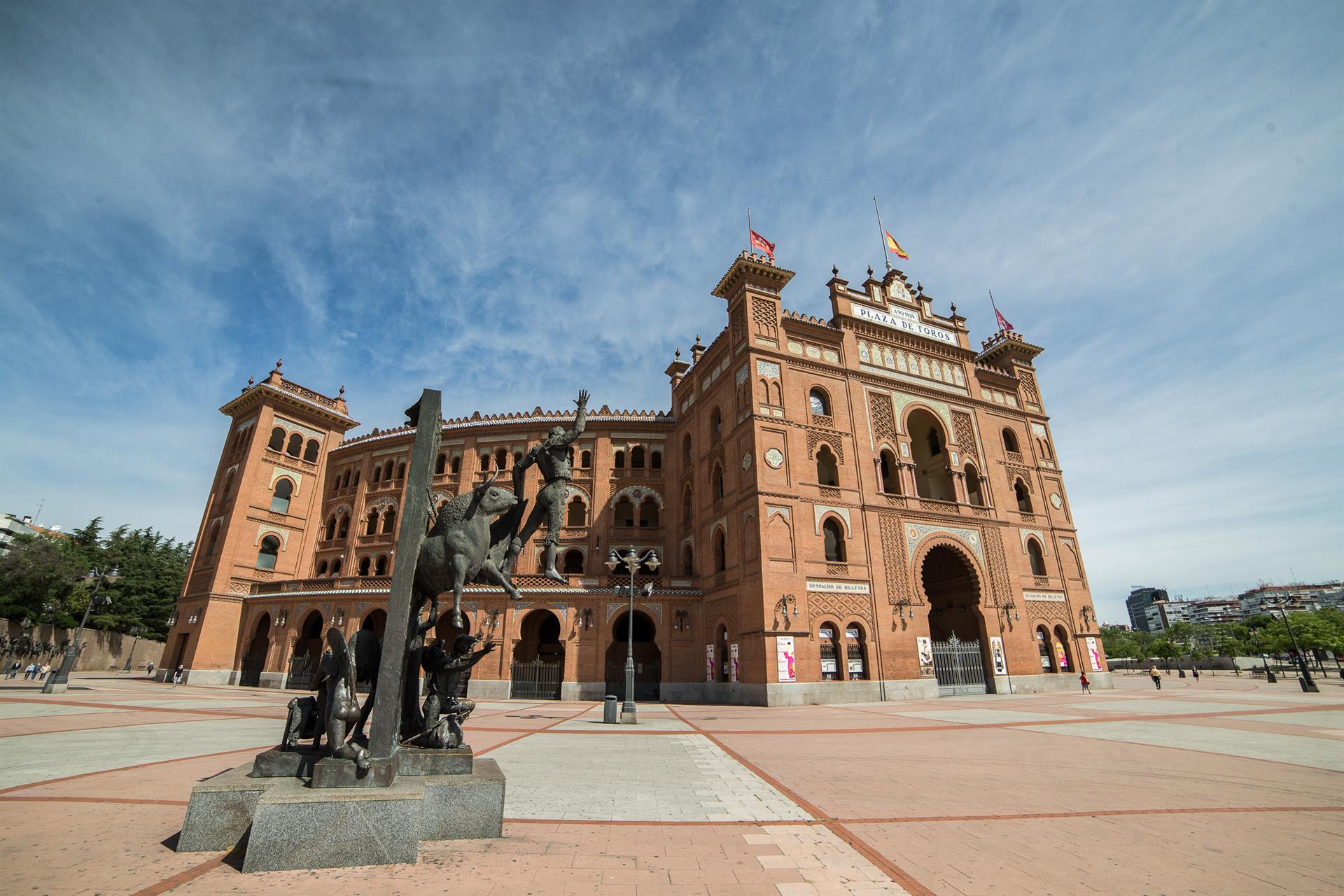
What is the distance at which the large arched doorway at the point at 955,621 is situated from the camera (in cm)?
2473

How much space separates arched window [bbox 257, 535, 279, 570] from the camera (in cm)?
3183

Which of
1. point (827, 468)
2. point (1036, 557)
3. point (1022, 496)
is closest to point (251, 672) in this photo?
point (827, 468)

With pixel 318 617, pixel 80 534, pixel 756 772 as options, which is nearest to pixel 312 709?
pixel 756 772

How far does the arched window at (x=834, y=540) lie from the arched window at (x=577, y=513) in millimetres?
13225

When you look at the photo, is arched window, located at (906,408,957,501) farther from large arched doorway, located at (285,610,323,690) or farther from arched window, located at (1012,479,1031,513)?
large arched doorway, located at (285,610,323,690)

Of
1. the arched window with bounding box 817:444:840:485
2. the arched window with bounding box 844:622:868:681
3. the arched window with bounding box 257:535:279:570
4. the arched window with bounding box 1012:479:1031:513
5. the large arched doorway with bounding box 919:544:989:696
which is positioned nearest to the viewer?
→ the arched window with bounding box 844:622:868:681

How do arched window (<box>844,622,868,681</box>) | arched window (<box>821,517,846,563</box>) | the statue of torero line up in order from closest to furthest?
1. the statue of torero
2. arched window (<box>844,622,868,681</box>)
3. arched window (<box>821,517,846,563</box>)

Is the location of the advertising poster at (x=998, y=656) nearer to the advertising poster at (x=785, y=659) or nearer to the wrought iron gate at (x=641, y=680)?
the advertising poster at (x=785, y=659)

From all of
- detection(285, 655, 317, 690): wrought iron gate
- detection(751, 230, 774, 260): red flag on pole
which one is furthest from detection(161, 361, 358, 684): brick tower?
detection(751, 230, 774, 260): red flag on pole

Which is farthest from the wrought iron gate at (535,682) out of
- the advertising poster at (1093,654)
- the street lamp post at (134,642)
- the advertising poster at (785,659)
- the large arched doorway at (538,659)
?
the street lamp post at (134,642)

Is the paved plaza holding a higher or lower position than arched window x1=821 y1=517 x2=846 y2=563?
lower

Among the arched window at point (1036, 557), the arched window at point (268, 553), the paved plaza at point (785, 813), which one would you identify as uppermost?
the arched window at point (268, 553)

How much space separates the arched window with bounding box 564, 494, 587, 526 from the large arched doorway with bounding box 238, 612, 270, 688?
52.1ft

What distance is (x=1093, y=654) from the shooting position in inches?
1124
